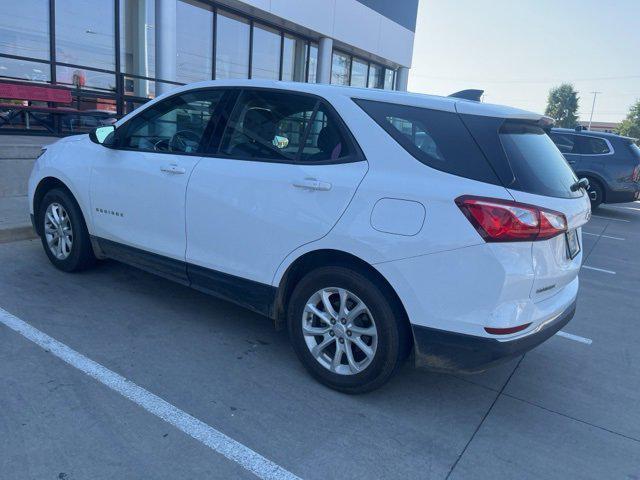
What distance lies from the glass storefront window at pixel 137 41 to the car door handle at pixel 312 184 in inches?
387

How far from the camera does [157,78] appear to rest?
1101 centimetres

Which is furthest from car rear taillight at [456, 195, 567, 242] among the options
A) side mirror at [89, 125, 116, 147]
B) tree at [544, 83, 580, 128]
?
tree at [544, 83, 580, 128]

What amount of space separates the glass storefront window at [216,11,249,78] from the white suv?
10.4m

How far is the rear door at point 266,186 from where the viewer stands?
3084mm

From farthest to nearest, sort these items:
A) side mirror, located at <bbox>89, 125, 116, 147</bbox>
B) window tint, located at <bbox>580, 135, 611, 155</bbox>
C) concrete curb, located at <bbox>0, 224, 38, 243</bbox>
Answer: window tint, located at <bbox>580, 135, 611, 155</bbox> < concrete curb, located at <bbox>0, 224, 38, 243</bbox> < side mirror, located at <bbox>89, 125, 116, 147</bbox>

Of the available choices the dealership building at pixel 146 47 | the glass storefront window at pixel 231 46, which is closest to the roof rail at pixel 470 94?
the dealership building at pixel 146 47

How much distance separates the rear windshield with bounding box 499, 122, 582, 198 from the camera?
2.77 meters

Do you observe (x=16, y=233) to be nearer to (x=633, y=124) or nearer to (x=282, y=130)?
(x=282, y=130)

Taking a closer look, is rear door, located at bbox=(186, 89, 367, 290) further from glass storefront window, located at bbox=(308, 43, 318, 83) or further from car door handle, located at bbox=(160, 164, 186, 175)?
glass storefront window, located at bbox=(308, 43, 318, 83)

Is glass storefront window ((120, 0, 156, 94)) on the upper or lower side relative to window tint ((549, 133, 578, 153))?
upper

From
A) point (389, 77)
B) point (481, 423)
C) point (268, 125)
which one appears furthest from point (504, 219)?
point (389, 77)

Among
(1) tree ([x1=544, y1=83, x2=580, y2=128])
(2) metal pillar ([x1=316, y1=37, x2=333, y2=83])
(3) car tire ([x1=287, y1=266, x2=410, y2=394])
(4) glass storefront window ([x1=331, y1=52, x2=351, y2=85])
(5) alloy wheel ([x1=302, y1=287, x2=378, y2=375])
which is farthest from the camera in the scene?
(1) tree ([x1=544, y1=83, x2=580, y2=128])

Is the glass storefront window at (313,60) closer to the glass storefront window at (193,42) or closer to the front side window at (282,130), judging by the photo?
the glass storefront window at (193,42)

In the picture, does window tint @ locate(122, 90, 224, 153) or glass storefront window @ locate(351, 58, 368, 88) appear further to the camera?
glass storefront window @ locate(351, 58, 368, 88)
